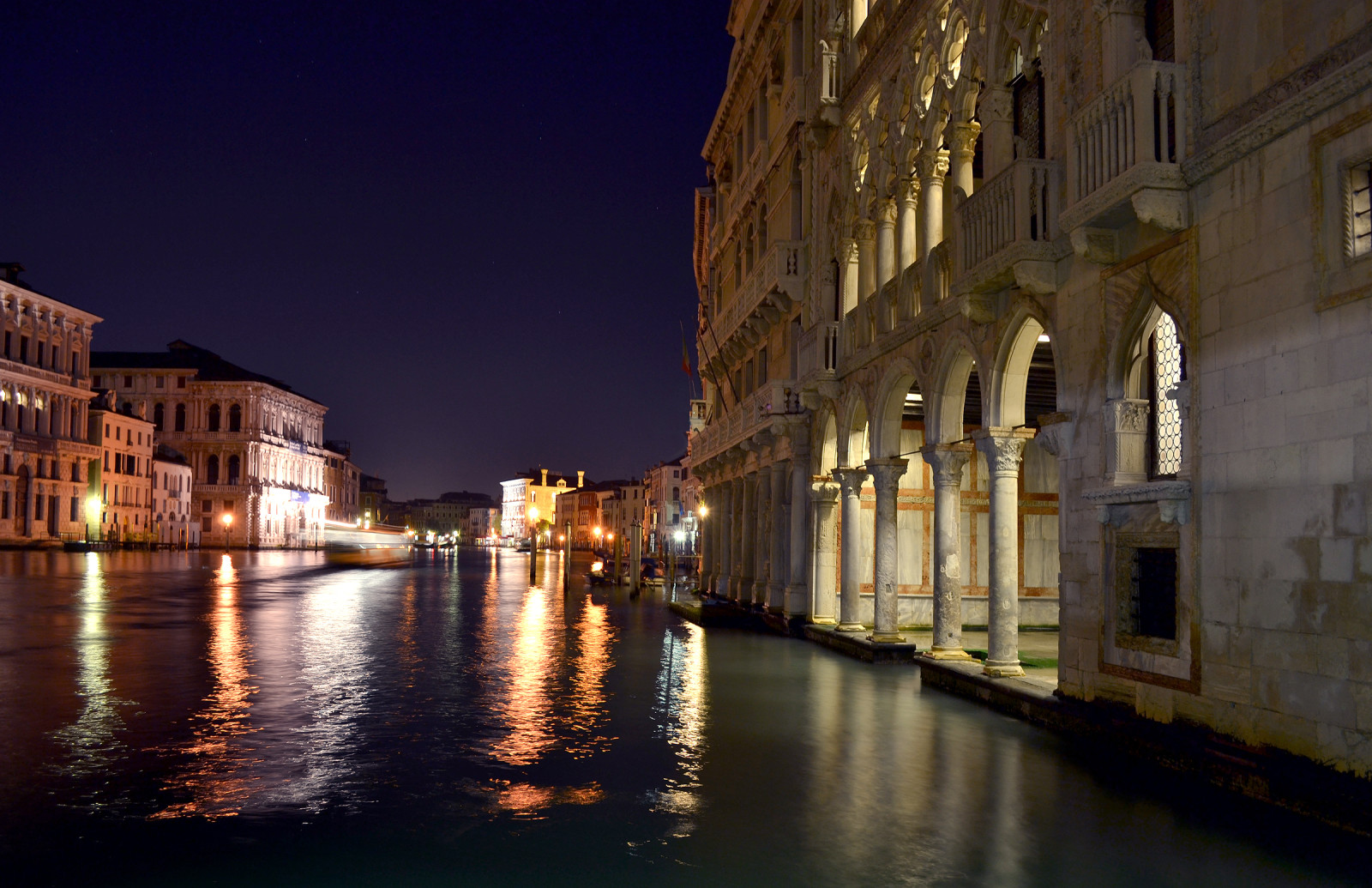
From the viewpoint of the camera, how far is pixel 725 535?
1361 inches

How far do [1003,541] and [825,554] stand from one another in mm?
8907

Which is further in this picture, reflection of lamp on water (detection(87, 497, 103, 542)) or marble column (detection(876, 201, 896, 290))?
reflection of lamp on water (detection(87, 497, 103, 542))

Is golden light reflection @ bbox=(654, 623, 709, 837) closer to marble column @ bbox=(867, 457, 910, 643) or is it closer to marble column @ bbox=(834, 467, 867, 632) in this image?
marble column @ bbox=(834, 467, 867, 632)

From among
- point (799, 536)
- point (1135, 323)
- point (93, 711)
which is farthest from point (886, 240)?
point (93, 711)

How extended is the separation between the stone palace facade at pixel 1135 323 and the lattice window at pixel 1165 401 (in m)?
0.03

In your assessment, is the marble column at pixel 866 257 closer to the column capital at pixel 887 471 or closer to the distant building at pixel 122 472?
the column capital at pixel 887 471

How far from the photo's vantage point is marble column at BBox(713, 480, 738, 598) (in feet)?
108

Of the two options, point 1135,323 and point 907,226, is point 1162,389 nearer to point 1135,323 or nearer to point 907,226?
point 1135,323

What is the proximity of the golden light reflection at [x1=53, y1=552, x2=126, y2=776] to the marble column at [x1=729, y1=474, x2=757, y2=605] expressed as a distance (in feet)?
50.8

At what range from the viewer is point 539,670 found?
16594mm

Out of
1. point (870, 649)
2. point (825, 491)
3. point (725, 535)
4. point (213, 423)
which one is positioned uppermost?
point (213, 423)

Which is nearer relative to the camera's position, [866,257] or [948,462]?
[948,462]

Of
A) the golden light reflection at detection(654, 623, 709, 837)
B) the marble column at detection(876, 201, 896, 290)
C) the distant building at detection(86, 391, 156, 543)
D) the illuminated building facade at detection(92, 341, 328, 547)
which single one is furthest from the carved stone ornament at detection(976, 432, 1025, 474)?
the illuminated building facade at detection(92, 341, 328, 547)

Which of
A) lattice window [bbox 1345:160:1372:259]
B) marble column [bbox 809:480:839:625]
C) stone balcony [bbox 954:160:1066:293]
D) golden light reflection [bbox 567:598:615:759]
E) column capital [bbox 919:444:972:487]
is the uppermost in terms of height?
stone balcony [bbox 954:160:1066:293]
